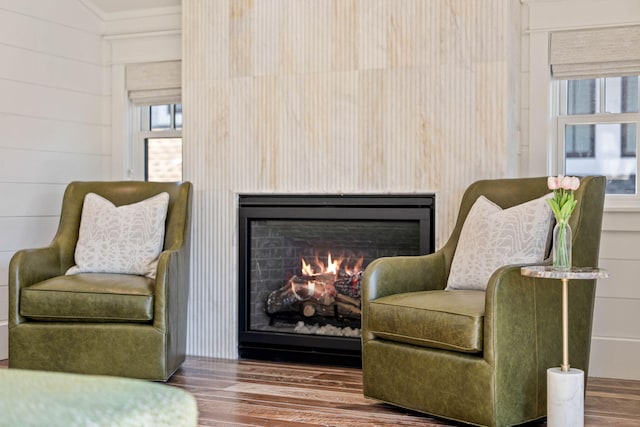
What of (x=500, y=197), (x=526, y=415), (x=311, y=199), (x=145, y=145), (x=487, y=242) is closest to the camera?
(x=526, y=415)

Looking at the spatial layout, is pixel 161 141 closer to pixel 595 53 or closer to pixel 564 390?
pixel 595 53

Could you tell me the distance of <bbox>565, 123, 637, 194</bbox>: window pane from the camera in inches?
155

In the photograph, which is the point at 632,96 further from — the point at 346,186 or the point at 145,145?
the point at 145,145

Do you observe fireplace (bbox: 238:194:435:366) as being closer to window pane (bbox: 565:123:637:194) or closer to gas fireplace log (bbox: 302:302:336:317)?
gas fireplace log (bbox: 302:302:336:317)

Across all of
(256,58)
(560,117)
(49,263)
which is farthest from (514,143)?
(49,263)

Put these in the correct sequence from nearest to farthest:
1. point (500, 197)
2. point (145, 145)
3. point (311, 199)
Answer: point (500, 197) → point (311, 199) → point (145, 145)

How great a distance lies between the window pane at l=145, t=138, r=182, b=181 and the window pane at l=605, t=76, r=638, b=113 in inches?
104

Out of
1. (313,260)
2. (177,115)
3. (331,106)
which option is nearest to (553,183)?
(331,106)

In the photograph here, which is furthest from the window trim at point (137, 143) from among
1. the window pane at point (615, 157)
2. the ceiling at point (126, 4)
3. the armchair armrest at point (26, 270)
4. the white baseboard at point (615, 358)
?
the white baseboard at point (615, 358)

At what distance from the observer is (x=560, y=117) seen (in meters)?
4.07

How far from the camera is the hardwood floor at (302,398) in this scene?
3037mm

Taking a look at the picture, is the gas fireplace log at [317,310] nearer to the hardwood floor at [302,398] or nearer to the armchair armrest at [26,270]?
the hardwood floor at [302,398]

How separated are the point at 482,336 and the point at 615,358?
146 cm

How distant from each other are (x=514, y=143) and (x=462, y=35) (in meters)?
0.61
